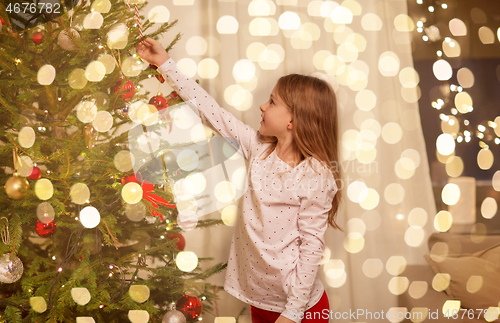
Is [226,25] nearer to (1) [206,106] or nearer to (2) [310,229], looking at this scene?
(1) [206,106]

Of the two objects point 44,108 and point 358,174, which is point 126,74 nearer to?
point 44,108

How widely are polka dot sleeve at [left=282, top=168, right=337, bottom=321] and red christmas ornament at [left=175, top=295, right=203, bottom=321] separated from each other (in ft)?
1.00

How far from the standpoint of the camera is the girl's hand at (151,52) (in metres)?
1.05

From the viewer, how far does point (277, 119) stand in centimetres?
109

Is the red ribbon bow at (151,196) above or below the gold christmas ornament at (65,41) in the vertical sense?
below

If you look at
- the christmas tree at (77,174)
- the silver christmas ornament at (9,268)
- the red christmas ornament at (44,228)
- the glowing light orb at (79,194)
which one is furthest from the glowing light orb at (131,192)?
the silver christmas ornament at (9,268)

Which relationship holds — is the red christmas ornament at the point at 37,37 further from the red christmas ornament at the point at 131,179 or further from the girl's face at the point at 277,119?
the girl's face at the point at 277,119

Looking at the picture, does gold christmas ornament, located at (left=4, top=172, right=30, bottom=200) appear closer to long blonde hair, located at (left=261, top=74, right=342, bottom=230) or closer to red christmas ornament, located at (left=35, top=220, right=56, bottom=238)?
red christmas ornament, located at (left=35, top=220, right=56, bottom=238)

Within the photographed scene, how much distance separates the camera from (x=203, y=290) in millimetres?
1102

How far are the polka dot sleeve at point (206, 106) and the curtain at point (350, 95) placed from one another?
37 cm

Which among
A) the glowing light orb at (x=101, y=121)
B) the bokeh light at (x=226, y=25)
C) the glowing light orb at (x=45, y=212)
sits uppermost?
the bokeh light at (x=226, y=25)

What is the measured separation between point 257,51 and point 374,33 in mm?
617

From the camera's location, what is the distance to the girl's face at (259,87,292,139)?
3.58ft

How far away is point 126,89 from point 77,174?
30 cm
